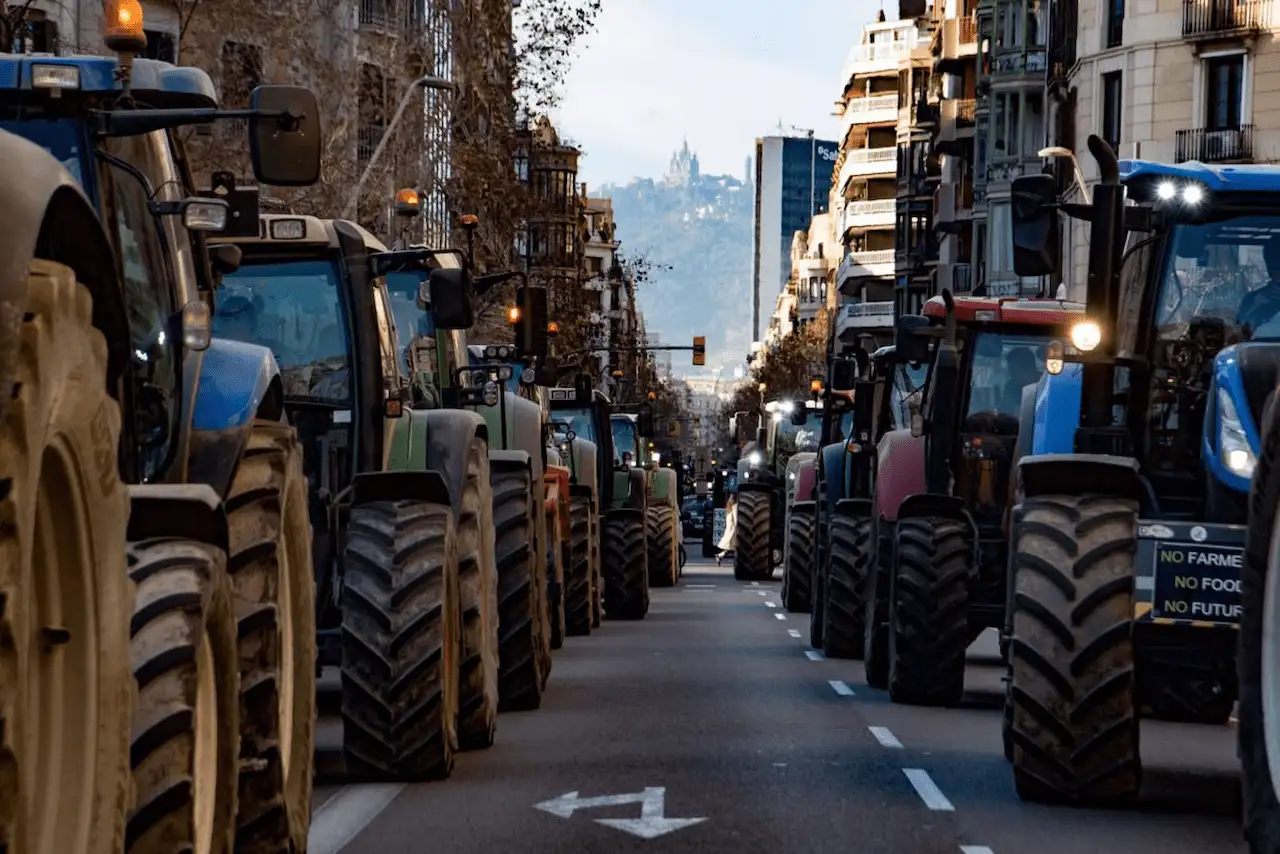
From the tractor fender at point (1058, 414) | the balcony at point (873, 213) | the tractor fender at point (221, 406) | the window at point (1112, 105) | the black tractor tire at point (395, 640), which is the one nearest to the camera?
the tractor fender at point (221, 406)

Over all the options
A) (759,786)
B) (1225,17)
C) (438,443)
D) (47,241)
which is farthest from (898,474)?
(1225,17)

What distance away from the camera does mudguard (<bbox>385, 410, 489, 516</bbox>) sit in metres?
13.6

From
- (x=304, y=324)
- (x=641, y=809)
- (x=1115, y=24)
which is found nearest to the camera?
(x=641, y=809)

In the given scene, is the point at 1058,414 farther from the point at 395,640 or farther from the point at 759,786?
the point at 395,640

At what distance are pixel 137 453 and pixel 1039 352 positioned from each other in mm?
12103

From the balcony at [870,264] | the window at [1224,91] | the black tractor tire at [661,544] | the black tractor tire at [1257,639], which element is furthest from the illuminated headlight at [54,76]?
the balcony at [870,264]

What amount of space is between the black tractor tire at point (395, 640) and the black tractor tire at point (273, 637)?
3127 millimetres

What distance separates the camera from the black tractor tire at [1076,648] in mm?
11055

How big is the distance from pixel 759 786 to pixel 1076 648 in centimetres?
205

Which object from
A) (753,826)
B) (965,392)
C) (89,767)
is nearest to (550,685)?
(965,392)

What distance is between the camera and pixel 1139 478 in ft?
37.7

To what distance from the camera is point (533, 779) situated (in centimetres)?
1273

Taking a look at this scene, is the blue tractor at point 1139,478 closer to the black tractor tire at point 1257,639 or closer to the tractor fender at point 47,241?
the black tractor tire at point 1257,639

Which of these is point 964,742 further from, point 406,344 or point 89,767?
point 89,767
